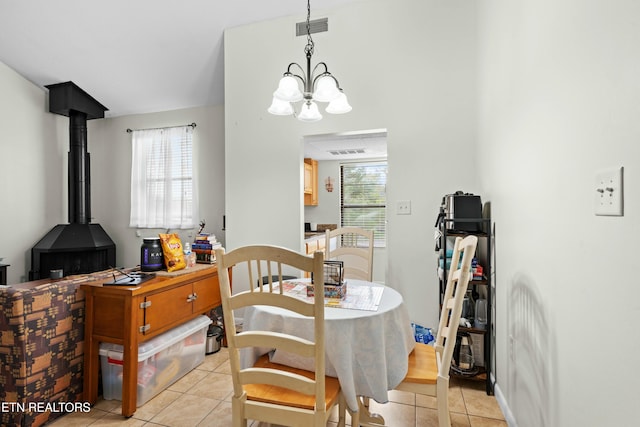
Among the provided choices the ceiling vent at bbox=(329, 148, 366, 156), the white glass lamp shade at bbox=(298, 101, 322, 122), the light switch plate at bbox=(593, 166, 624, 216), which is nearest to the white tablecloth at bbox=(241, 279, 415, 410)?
the light switch plate at bbox=(593, 166, 624, 216)

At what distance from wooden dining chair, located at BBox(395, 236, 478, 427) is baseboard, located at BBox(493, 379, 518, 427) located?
57 centimetres

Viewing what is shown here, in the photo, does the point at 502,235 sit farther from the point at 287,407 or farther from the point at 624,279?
the point at 287,407

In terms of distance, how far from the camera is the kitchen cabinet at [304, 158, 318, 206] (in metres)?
5.22

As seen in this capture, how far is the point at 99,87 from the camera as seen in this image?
12.7 feet

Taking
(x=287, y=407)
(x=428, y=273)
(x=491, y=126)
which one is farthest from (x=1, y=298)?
(x=491, y=126)

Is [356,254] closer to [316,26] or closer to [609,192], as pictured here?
[609,192]

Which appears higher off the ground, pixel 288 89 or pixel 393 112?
pixel 393 112

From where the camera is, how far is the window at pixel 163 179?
412 centimetres

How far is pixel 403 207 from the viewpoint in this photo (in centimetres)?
271

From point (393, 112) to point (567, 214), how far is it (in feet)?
6.01

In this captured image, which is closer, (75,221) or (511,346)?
(511,346)

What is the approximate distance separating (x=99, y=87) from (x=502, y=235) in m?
Result: 4.62

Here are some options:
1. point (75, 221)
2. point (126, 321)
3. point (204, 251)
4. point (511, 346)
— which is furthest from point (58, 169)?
point (511, 346)

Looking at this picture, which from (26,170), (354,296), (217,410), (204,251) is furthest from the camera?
(26,170)
